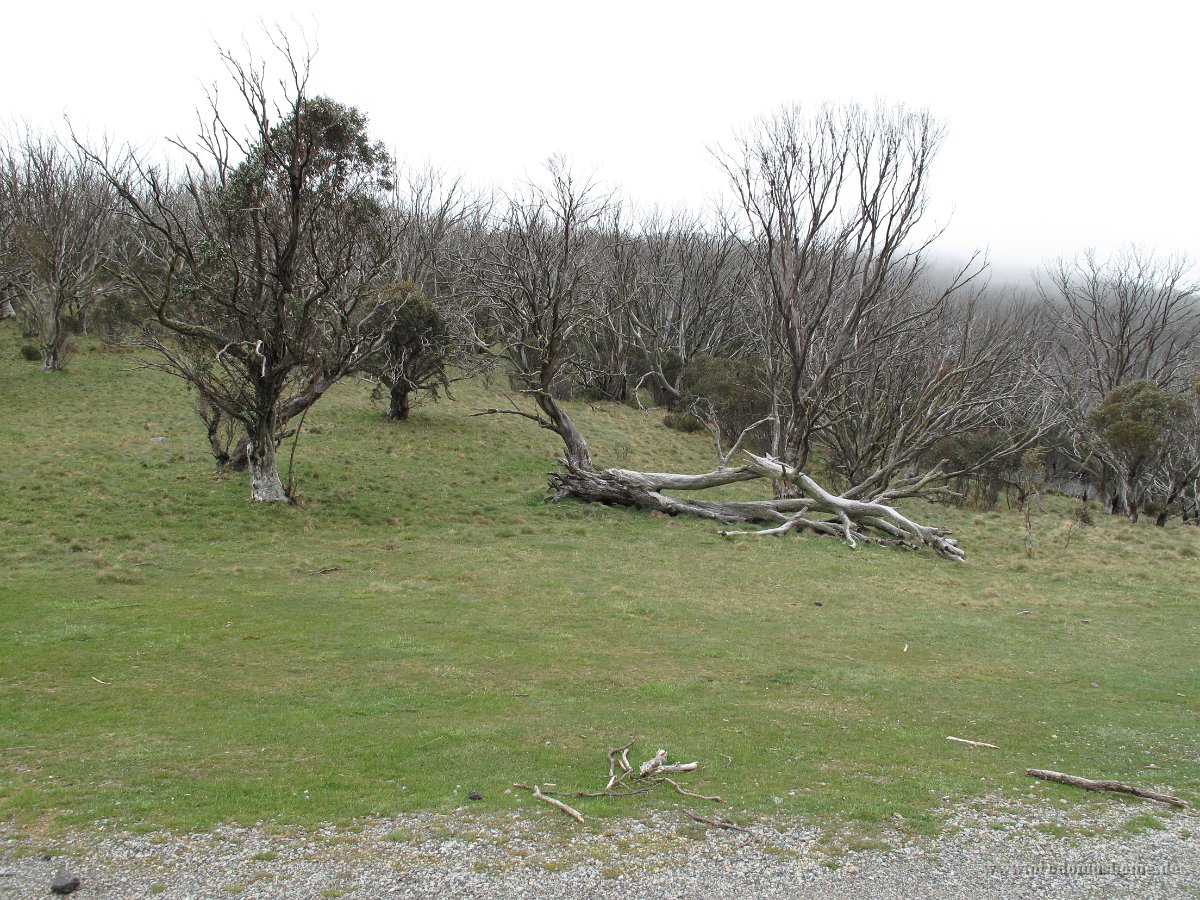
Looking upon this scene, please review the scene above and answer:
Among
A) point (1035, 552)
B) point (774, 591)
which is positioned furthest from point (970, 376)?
point (774, 591)

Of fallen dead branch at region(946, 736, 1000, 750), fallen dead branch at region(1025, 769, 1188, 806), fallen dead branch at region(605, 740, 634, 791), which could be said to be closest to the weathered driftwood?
fallen dead branch at region(946, 736, 1000, 750)

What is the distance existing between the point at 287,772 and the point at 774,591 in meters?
11.0

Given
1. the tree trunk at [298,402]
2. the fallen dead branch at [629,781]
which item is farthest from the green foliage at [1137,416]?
the fallen dead branch at [629,781]

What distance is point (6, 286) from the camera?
37594 millimetres

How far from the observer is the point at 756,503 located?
24.1 m

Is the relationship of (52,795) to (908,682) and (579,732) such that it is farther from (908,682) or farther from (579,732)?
(908,682)

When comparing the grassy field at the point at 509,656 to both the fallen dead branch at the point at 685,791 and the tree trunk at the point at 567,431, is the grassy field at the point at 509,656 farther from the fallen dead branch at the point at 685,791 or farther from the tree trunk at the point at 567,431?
the tree trunk at the point at 567,431

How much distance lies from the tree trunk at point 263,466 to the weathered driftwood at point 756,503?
7819 millimetres

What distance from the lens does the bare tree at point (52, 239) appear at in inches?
1407

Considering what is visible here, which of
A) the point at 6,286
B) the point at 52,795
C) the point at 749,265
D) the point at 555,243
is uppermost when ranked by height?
the point at 749,265

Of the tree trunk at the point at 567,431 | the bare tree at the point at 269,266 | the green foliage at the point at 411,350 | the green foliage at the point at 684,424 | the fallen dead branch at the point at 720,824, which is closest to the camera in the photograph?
the fallen dead branch at the point at 720,824

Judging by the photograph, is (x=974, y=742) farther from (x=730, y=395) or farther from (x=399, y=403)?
(x=730, y=395)

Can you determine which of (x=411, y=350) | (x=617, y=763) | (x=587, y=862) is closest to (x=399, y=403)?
(x=411, y=350)

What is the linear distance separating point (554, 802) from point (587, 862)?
3.10ft
